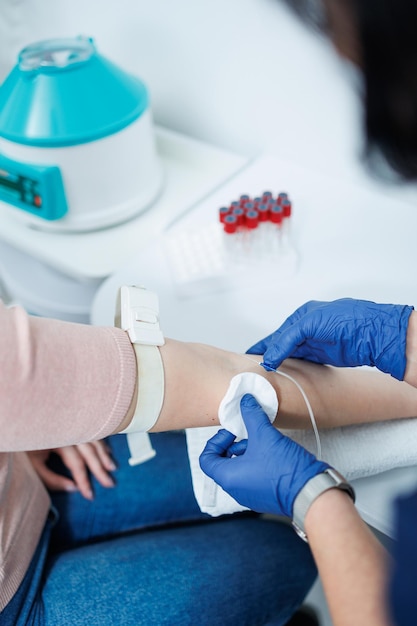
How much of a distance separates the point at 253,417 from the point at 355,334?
0.67ft

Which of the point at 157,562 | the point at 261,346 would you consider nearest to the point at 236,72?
the point at 261,346

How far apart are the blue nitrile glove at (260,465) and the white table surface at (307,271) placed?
7.6 inches

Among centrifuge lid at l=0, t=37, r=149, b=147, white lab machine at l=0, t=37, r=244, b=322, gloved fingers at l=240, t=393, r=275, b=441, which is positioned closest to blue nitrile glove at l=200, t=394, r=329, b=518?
gloved fingers at l=240, t=393, r=275, b=441

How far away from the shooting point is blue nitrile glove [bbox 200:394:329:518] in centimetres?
65

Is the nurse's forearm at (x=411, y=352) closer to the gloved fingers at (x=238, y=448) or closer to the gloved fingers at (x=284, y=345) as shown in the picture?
the gloved fingers at (x=284, y=345)

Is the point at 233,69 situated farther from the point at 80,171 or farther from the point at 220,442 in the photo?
the point at 220,442

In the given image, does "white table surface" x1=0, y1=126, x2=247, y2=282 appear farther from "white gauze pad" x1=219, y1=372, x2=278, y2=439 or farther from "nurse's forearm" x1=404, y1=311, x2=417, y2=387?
"nurse's forearm" x1=404, y1=311, x2=417, y2=387

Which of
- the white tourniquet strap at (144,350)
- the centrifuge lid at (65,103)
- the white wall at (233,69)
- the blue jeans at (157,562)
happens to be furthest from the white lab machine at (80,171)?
the blue jeans at (157,562)

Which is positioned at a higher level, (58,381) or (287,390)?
(58,381)

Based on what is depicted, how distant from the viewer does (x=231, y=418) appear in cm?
73

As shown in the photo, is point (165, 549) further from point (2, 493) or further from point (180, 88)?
point (180, 88)

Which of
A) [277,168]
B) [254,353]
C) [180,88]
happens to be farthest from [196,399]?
[180,88]

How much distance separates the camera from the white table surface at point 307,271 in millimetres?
931

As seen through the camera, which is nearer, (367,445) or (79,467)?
(367,445)
